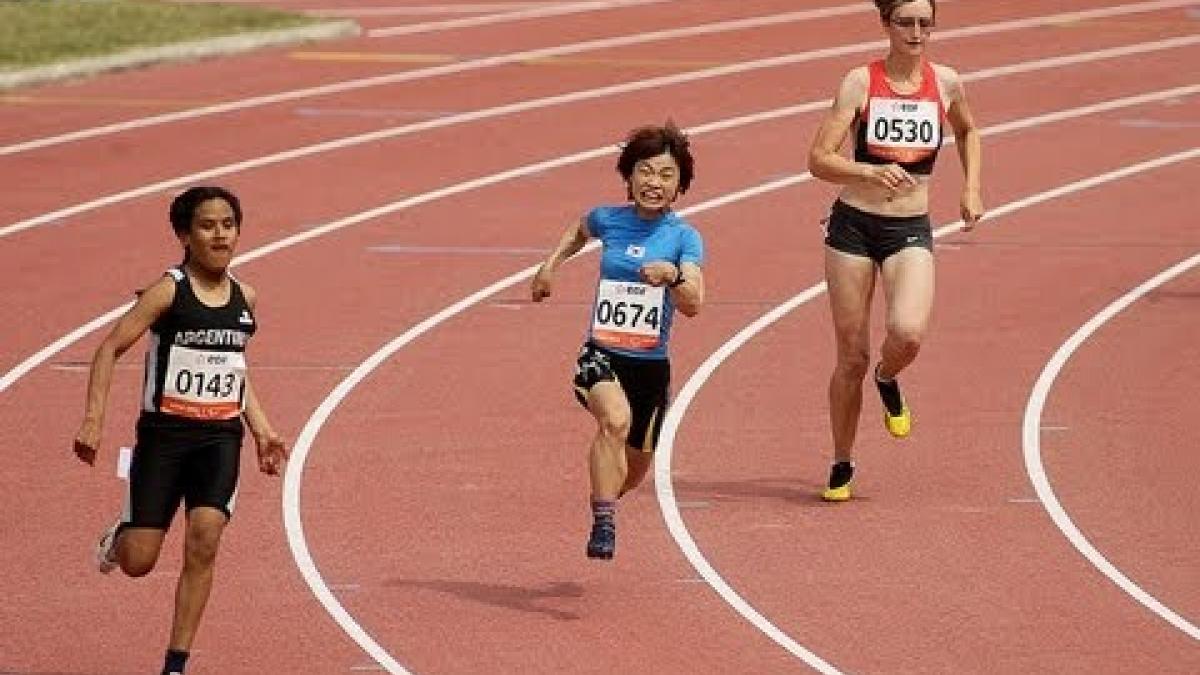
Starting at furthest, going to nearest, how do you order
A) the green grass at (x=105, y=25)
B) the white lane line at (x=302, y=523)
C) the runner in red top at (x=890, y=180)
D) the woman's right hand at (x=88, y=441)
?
1. the green grass at (x=105, y=25)
2. the runner in red top at (x=890, y=180)
3. the white lane line at (x=302, y=523)
4. the woman's right hand at (x=88, y=441)

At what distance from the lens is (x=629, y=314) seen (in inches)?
538

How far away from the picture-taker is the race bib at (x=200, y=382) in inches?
471

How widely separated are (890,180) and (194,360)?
12.9ft

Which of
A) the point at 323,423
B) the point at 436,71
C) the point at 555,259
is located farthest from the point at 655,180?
the point at 436,71

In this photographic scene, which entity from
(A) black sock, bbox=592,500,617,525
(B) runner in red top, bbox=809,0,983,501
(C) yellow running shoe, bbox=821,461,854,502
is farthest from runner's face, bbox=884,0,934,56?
(A) black sock, bbox=592,500,617,525

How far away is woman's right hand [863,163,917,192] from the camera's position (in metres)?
14.8

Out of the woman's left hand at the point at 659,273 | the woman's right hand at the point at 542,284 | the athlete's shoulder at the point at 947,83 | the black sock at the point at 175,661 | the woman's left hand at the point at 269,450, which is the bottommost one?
the black sock at the point at 175,661

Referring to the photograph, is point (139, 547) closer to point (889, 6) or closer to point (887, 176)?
point (887, 176)

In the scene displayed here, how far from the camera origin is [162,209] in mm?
22891

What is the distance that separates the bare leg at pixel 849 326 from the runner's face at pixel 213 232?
12.8 feet

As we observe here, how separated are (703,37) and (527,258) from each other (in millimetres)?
8902

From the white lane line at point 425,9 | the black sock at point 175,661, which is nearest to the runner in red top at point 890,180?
the black sock at point 175,661

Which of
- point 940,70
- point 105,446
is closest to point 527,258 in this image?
point 105,446

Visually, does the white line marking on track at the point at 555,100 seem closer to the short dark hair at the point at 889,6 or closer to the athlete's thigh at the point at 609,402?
the short dark hair at the point at 889,6
